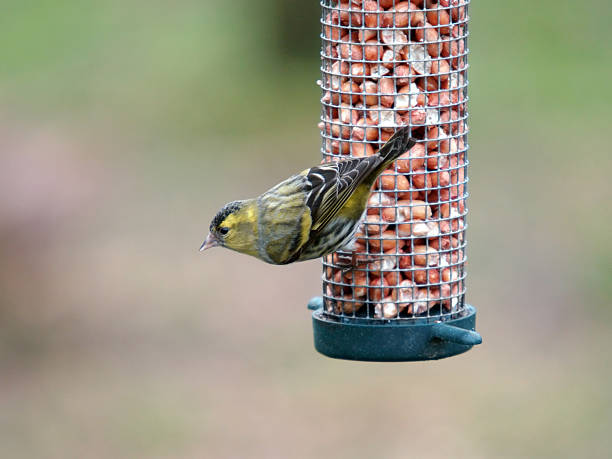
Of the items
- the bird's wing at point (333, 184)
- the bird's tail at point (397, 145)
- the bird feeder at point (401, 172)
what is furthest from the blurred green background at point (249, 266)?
the bird's tail at point (397, 145)

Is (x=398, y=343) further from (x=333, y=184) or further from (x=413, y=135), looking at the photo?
(x=413, y=135)

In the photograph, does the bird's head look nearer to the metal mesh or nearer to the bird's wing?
the bird's wing

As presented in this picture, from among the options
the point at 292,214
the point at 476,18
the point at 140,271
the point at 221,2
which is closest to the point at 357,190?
the point at 292,214

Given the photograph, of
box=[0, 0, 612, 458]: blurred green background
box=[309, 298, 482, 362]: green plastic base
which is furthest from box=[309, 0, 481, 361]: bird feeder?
box=[0, 0, 612, 458]: blurred green background

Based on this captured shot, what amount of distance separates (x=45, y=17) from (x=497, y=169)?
1026 cm

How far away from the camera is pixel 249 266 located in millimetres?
14742

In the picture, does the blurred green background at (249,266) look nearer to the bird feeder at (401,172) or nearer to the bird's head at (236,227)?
the bird feeder at (401,172)

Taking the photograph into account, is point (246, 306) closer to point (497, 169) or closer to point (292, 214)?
point (497, 169)

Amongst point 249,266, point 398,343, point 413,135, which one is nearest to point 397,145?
point 413,135

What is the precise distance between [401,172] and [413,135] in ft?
0.79

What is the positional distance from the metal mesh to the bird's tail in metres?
0.29

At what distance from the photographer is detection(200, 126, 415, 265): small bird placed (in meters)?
6.78

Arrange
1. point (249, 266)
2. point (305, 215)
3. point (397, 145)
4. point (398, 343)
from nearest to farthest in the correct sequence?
point (397, 145) < point (398, 343) < point (305, 215) < point (249, 266)

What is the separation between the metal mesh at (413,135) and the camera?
6.78 meters
